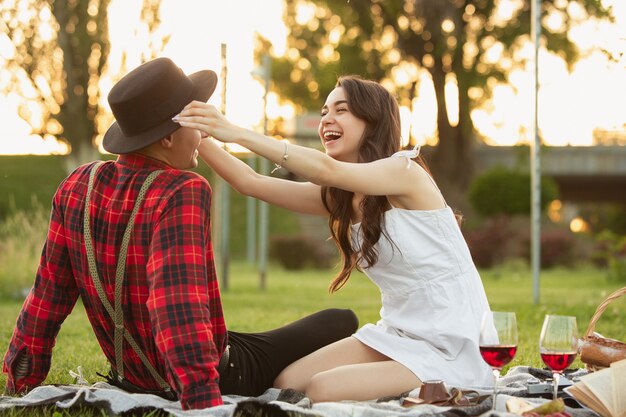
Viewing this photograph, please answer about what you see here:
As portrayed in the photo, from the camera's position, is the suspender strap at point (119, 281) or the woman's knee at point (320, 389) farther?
the woman's knee at point (320, 389)

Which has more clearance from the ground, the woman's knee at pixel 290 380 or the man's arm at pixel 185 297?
the man's arm at pixel 185 297

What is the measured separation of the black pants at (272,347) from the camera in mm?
3879

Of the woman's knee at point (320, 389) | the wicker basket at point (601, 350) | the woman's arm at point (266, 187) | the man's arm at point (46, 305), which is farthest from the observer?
the woman's arm at point (266, 187)

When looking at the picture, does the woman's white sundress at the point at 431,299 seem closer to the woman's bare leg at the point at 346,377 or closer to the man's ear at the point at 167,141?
the woman's bare leg at the point at 346,377

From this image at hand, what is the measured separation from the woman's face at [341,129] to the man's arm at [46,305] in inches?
49.8

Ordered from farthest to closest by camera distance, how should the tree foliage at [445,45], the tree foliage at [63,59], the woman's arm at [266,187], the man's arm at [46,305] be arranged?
the tree foliage at [445,45] < the tree foliage at [63,59] < the woman's arm at [266,187] < the man's arm at [46,305]

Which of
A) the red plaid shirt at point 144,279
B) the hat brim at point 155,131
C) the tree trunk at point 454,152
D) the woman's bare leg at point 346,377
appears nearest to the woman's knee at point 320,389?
the woman's bare leg at point 346,377

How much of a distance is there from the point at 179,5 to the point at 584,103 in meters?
15.3

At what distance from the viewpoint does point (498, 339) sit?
10.7ft

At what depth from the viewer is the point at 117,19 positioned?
15312 mm

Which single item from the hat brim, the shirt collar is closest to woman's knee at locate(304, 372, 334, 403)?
the shirt collar

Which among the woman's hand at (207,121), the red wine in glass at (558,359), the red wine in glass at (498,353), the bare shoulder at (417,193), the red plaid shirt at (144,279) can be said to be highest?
the woman's hand at (207,121)

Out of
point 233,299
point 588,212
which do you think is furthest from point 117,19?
point 588,212

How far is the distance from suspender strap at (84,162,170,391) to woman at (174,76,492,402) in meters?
0.61
